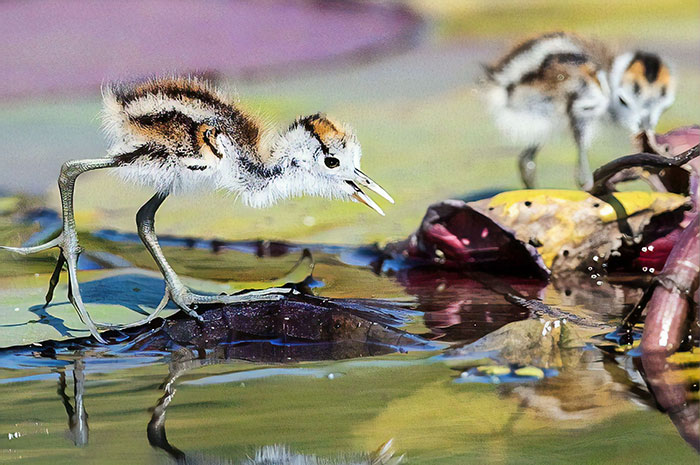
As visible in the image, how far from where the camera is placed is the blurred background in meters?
2.56

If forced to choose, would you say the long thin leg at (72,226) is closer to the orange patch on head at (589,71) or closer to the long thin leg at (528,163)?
the long thin leg at (528,163)

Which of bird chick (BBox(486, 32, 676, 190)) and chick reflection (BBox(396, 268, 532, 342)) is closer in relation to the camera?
chick reflection (BBox(396, 268, 532, 342))

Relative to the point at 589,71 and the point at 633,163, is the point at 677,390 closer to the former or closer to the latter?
the point at 633,163

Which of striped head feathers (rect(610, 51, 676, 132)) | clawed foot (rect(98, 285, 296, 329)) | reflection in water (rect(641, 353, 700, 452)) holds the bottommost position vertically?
reflection in water (rect(641, 353, 700, 452))

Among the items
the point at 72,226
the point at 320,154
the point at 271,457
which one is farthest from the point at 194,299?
the point at 271,457

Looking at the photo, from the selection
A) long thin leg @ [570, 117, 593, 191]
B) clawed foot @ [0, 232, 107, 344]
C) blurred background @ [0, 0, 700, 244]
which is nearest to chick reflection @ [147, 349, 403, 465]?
clawed foot @ [0, 232, 107, 344]

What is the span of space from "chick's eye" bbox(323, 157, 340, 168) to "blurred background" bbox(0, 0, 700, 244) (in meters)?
0.48

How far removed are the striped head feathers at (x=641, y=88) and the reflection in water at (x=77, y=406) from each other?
1.88 metres

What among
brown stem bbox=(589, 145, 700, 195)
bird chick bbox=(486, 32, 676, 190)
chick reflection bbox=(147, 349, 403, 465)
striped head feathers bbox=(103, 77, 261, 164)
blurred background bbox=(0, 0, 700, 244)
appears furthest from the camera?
bird chick bbox=(486, 32, 676, 190)

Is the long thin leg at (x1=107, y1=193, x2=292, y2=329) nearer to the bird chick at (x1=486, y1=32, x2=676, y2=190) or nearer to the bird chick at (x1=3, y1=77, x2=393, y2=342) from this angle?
the bird chick at (x1=3, y1=77, x2=393, y2=342)

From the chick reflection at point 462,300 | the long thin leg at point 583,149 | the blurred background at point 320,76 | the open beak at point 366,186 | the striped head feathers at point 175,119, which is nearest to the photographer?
the striped head feathers at point 175,119

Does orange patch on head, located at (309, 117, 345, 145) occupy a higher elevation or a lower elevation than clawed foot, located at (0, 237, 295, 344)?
higher

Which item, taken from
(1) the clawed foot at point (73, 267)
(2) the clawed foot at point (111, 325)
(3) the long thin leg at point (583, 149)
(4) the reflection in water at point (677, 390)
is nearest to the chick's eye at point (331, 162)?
(2) the clawed foot at point (111, 325)

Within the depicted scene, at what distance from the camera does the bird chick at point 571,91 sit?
280 centimetres
